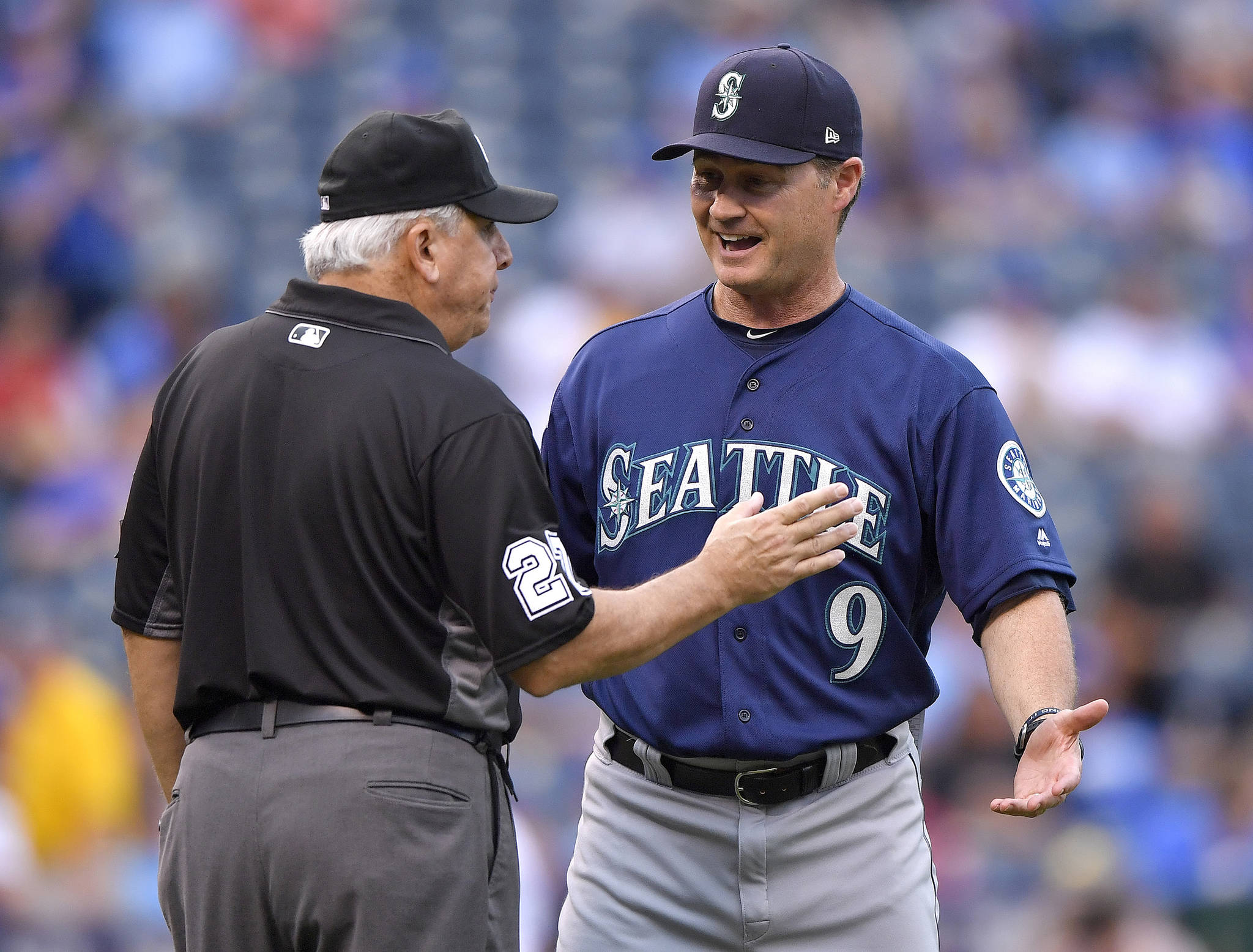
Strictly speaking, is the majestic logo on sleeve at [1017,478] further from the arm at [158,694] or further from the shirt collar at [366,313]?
the arm at [158,694]

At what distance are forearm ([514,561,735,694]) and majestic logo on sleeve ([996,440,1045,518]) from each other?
623 mm

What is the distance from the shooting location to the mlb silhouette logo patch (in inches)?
105

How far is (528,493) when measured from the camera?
2539 millimetres

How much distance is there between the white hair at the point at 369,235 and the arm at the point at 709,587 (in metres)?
0.66

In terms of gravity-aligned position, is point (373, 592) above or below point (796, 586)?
above

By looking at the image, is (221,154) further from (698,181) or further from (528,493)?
(528,493)

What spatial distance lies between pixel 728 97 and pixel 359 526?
1112 mm

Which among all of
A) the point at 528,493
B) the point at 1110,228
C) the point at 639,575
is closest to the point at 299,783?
the point at 528,493

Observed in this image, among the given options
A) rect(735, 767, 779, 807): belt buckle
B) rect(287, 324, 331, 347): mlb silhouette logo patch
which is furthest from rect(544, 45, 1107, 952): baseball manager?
rect(287, 324, 331, 347): mlb silhouette logo patch

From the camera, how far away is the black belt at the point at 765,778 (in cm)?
299

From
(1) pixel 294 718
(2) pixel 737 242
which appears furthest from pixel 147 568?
(2) pixel 737 242

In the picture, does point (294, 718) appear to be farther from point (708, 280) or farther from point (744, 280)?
point (708, 280)

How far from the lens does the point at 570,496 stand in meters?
3.26

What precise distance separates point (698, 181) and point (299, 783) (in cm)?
134
